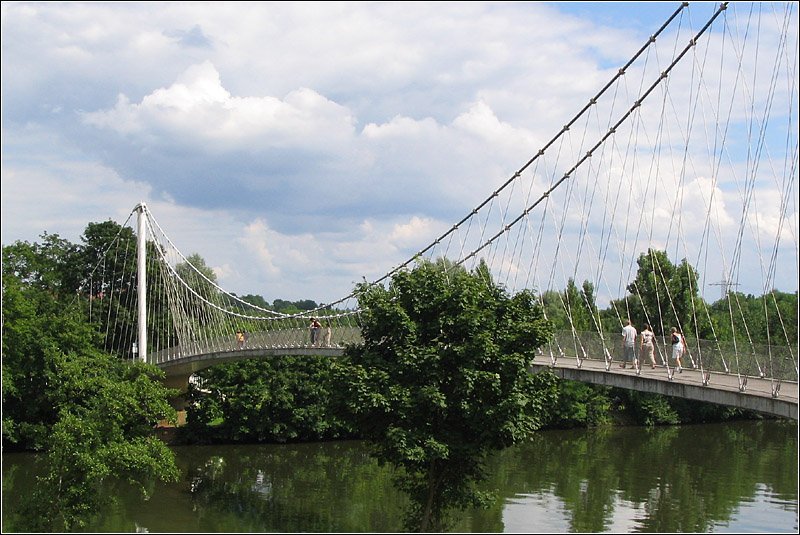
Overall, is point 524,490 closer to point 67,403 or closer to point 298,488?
point 298,488

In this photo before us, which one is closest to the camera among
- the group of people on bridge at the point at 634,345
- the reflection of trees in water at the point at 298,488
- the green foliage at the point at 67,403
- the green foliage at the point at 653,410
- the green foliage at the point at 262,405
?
the group of people on bridge at the point at 634,345

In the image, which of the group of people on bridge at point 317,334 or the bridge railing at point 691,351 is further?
the group of people on bridge at point 317,334

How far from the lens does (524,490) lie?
105 feet

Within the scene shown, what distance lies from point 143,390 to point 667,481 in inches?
708

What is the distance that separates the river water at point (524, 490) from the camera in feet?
84.0

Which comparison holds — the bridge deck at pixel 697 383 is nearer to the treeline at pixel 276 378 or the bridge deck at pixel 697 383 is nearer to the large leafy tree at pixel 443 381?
the treeline at pixel 276 378

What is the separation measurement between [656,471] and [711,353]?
723 inches

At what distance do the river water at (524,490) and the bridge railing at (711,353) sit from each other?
4596mm

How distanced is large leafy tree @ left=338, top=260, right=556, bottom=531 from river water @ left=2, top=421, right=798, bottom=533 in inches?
96.3

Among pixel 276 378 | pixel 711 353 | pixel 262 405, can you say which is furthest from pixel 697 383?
pixel 276 378

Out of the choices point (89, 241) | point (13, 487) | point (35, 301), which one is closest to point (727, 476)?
point (13, 487)

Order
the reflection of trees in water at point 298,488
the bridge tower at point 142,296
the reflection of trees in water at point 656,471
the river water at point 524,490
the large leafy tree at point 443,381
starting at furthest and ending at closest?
the bridge tower at point 142,296 < the reflection of trees in water at point 656,471 < the reflection of trees in water at point 298,488 < the river water at point 524,490 < the large leafy tree at point 443,381

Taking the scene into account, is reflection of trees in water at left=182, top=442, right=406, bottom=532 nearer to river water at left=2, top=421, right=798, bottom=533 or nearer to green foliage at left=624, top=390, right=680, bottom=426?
river water at left=2, top=421, right=798, bottom=533

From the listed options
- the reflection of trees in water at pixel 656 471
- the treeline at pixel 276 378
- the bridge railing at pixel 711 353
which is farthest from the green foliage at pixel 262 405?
the bridge railing at pixel 711 353
